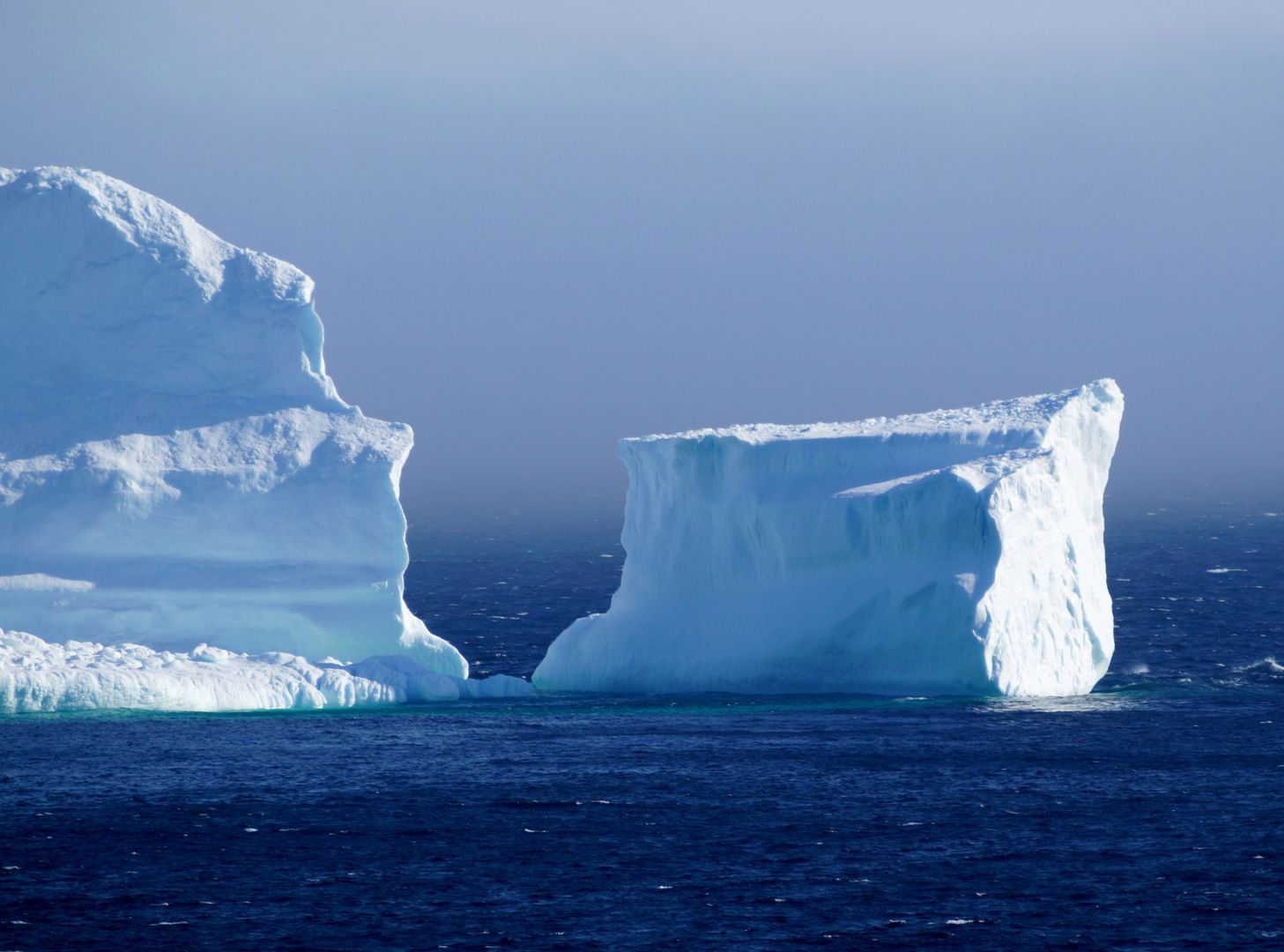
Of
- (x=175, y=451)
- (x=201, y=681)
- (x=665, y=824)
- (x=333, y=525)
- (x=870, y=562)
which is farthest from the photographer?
(x=333, y=525)

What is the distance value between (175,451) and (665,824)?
1748 centimetres

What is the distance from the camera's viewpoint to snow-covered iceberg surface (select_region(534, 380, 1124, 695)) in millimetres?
35406

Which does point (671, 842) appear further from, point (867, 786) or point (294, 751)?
point (294, 751)

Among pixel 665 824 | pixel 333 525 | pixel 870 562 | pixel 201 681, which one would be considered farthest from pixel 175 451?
pixel 665 824

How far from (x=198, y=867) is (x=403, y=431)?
16.9 m

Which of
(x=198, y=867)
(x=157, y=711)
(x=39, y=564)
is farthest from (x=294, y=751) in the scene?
(x=39, y=564)

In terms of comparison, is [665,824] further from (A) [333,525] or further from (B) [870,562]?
(A) [333,525]

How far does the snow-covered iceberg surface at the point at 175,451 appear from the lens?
37875 mm

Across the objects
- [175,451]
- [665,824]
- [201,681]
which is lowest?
[665,824]

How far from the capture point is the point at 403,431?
40.0 meters

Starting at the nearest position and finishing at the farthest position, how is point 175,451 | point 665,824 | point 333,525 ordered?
point 665,824, point 175,451, point 333,525

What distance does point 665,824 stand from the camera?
2648 centimetres

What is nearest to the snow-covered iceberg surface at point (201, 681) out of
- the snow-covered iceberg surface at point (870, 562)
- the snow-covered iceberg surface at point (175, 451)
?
the snow-covered iceberg surface at point (175, 451)

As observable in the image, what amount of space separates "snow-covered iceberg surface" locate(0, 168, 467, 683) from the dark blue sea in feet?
12.3
